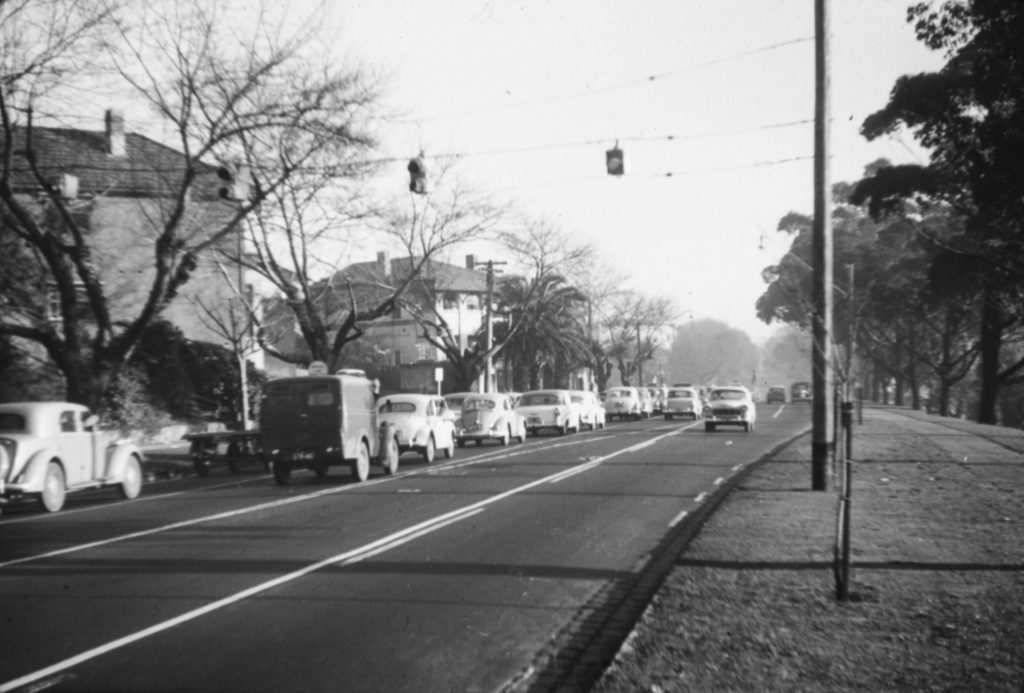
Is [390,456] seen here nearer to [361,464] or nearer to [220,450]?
[361,464]

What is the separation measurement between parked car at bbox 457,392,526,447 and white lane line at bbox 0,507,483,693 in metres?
18.8

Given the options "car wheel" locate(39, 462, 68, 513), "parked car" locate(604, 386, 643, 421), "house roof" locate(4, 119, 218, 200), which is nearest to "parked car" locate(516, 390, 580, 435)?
"house roof" locate(4, 119, 218, 200)

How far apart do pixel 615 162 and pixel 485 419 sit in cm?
1627

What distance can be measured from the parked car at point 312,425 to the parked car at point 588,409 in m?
23.4

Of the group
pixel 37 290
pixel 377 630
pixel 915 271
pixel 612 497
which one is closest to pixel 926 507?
pixel 612 497

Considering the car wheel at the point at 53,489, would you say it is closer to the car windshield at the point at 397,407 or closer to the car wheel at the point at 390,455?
the car wheel at the point at 390,455

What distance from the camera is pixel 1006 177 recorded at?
21719 millimetres

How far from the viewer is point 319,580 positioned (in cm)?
970

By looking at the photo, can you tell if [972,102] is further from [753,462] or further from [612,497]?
[612,497]

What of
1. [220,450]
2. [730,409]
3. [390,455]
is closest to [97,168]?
[220,450]

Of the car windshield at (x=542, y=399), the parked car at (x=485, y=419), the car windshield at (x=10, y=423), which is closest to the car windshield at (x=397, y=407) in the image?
the parked car at (x=485, y=419)

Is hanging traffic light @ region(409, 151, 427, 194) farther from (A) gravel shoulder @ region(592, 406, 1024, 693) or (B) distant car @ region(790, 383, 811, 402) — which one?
(B) distant car @ region(790, 383, 811, 402)

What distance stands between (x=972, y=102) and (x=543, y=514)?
55.2 feet

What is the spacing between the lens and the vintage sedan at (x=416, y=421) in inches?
1018
